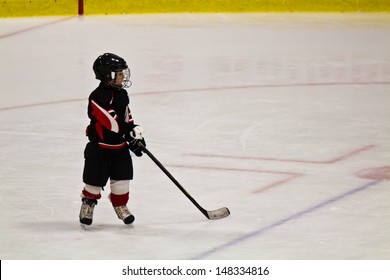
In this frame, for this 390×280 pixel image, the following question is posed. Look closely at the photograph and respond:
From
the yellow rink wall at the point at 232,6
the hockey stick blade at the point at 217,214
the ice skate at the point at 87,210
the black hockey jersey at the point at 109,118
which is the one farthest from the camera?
the yellow rink wall at the point at 232,6

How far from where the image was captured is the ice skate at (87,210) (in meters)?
4.95

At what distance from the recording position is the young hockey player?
189 inches

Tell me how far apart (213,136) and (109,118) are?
7.16 feet

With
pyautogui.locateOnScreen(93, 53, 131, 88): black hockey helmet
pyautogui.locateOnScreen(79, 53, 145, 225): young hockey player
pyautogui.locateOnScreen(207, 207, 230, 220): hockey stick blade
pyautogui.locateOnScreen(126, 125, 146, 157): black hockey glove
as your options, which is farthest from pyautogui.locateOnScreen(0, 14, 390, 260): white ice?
pyautogui.locateOnScreen(93, 53, 131, 88): black hockey helmet

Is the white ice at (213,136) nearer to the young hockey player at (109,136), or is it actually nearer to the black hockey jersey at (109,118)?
the young hockey player at (109,136)

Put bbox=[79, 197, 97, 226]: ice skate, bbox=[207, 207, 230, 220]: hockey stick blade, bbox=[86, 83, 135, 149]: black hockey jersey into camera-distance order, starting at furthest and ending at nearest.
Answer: bbox=[207, 207, 230, 220]: hockey stick blade, bbox=[79, 197, 97, 226]: ice skate, bbox=[86, 83, 135, 149]: black hockey jersey

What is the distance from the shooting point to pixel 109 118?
188 inches

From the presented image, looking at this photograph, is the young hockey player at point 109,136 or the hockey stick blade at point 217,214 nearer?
the young hockey player at point 109,136

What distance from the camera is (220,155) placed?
21.0 ft

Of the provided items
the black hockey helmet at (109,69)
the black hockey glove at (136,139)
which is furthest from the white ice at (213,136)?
the black hockey helmet at (109,69)

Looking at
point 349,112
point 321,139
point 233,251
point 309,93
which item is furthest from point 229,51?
point 233,251

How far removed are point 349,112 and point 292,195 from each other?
7.35ft

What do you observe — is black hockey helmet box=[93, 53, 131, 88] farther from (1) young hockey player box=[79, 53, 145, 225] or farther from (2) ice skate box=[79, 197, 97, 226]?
(2) ice skate box=[79, 197, 97, 226]

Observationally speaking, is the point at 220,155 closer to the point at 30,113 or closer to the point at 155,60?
the point at 30,113
